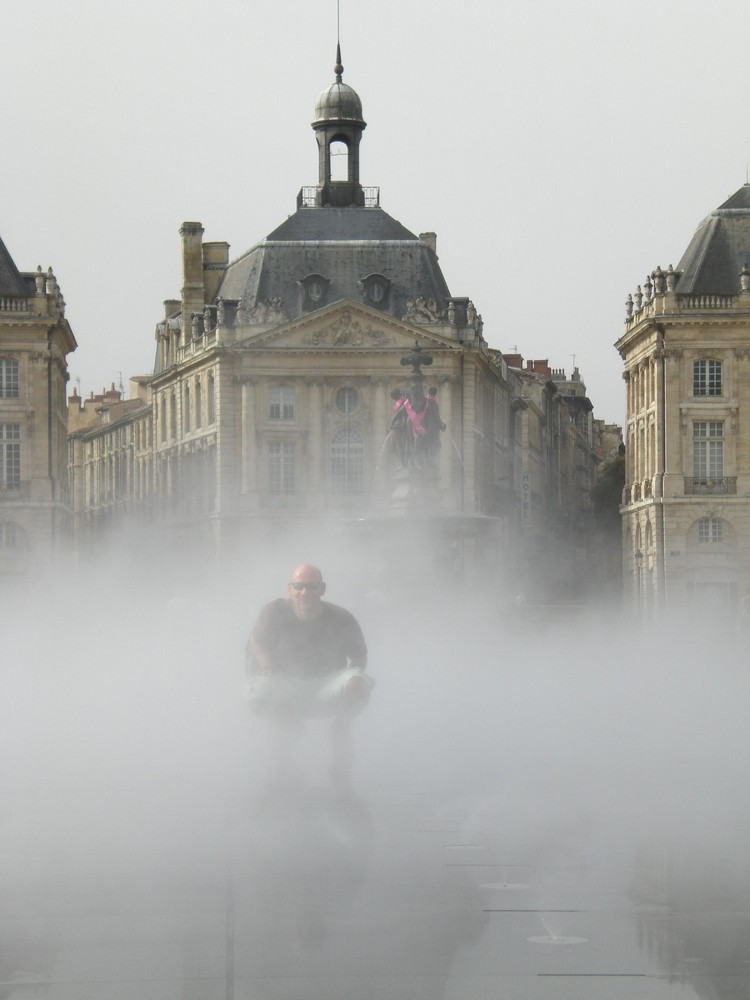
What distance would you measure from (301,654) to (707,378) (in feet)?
231

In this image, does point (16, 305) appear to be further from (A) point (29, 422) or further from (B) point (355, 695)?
(B) point (355, 695)

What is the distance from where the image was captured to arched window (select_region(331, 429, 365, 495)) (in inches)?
3605

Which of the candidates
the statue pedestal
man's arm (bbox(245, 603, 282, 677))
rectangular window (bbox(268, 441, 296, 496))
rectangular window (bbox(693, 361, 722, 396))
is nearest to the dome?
rectangular window (bbox(268, 441, 296, 496))

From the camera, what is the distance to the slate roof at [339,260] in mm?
92875

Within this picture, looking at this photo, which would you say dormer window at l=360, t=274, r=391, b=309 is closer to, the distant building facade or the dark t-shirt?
the distant building facade

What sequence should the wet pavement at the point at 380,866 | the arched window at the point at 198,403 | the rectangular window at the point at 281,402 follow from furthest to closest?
the arched window at the point at 198,403 < the rectangular window at the point at 281,402 < the wet pavement at the point at 380,866

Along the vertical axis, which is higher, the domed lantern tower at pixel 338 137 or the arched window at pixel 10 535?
the domed lantern tower at pixel 338 137

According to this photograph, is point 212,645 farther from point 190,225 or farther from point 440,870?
point 190,225

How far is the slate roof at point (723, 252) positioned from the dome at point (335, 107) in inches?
761

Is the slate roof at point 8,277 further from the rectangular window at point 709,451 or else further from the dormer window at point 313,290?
the rectangular window at point 709,451

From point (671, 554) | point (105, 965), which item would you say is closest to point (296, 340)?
point (671, 554)

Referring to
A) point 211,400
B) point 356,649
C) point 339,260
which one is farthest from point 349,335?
point 356,649

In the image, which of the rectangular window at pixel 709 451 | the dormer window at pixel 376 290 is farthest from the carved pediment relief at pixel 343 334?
the rectangular window at pixel 709 451

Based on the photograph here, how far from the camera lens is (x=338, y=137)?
95.4 meters
